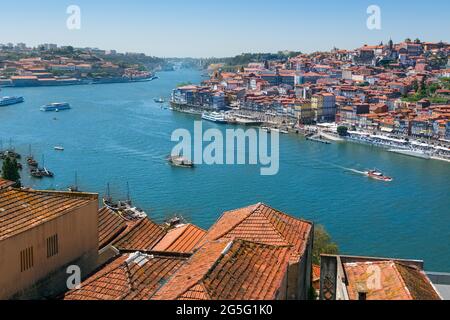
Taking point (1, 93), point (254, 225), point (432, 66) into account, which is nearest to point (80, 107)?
point (1, 93)

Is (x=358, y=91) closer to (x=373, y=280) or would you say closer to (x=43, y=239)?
(x=373, y=280)

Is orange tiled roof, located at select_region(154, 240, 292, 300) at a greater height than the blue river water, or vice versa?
orange tiled roof, located at select_region(154, 240, 292, 300)

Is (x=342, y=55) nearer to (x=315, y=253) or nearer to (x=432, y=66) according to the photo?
(x=432, y=66)

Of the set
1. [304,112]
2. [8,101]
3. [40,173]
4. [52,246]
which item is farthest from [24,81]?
[52,246]

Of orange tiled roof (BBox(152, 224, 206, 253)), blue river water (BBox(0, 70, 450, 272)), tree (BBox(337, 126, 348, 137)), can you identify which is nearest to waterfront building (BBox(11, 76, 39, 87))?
blue river water (BBox(0, 70, 450, 272))

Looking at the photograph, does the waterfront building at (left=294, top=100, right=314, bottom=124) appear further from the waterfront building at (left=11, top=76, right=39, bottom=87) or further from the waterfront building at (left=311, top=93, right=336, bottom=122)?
the waterfront building at (left=11, top=76, right=39, bottom=87)

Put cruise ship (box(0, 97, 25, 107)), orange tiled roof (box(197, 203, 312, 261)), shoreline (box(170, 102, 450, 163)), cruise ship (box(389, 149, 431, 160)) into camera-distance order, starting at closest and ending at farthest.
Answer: orange tiled roof (box(197, 203, 312, 261)) → cruise ship (box(389, 149, 431, 160)) → shoreline (box(170, 102, 450, 163)) → cruise ship (box(0, 97, 25, 107))
